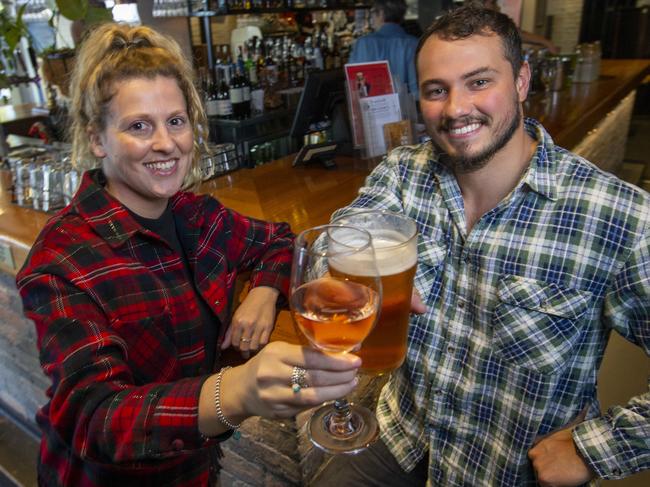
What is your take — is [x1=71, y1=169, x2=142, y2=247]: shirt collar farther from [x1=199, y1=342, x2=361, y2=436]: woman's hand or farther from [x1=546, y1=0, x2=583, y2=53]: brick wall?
[x1=546, y1=0, x2=583, y2=53]: brick wall

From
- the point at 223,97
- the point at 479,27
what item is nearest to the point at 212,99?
the point at 223,97

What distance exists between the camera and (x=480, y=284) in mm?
1238

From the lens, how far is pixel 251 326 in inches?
47.1

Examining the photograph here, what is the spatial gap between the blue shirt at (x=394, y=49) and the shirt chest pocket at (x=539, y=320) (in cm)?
303

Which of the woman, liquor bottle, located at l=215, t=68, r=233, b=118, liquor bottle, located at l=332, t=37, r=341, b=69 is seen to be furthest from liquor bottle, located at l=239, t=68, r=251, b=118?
the woman

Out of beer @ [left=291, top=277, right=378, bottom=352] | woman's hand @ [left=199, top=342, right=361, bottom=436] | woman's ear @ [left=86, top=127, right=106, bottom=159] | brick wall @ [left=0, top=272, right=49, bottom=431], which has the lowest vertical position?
brick wall @ [left=0, top=272, right=49, bottom=431]

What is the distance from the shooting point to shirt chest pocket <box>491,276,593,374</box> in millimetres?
1156

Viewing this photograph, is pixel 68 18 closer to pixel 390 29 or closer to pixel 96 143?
pixel 96 143

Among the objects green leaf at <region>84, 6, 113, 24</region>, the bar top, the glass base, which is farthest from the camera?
green leaf at <region>84, 6, 113, 24</region>

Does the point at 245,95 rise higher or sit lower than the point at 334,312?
higher

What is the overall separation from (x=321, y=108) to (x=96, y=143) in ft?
4.97

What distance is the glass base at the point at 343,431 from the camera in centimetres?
89

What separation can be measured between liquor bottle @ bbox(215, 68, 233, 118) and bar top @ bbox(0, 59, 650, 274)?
75 centimetres

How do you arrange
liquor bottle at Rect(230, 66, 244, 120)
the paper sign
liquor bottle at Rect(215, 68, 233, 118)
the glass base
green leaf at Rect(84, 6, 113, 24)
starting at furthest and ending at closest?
liquor bottle at Rect(230, 66, 244, 120), liquor bottle at Rect(215, 68, 233, 118), the paper sign, green leaf at Rect(84, 6, 113, 24), the glass base
